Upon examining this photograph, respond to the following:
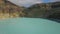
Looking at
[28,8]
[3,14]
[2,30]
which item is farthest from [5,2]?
[2,30]

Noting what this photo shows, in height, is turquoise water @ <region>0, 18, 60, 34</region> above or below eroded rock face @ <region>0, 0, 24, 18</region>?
below

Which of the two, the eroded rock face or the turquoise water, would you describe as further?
the eroded rock face

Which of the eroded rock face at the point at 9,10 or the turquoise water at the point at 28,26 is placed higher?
the eroded rock face at the point at 9,10

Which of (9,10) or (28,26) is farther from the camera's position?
(9,10)

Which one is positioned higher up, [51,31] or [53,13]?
[53,13]

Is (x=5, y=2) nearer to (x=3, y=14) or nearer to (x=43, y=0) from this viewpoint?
(x=3, y=14)

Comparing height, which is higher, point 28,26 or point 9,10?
point 9,10

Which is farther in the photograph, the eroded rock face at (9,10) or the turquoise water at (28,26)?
the eroded rock face at (9,10)

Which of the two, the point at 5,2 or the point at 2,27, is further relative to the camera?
the point at 5,2
